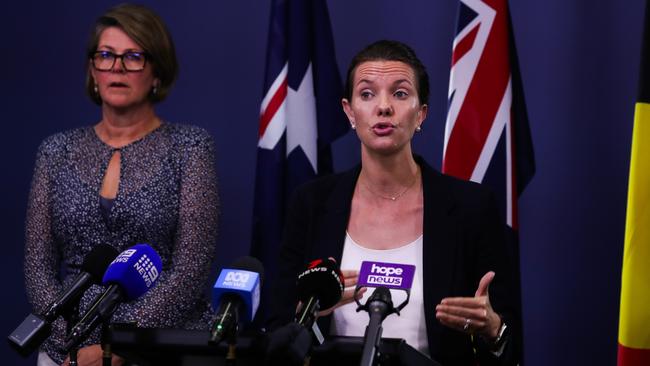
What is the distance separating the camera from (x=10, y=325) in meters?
4.22

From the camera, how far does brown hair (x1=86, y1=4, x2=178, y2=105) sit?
10.7ft

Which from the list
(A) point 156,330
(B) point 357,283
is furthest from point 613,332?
(A) point 156,330

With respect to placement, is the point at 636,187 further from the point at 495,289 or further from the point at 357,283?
the point at 357,283

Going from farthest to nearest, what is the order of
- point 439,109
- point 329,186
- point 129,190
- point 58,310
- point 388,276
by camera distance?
point 439,109 → point 129,190 → point 329,186 → point 388,276 → point 58,310

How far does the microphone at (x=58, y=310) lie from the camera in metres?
1.72

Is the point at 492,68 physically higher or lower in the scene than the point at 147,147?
higher

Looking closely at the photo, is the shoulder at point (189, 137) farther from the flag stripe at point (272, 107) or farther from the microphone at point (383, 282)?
the microphone at point (383, 282)

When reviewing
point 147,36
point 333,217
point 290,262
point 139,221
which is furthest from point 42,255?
point 333,217

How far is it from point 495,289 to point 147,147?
1.32 meters

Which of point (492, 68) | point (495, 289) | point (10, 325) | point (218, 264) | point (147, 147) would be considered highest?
point (492, 68)

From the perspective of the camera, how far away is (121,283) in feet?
6.02

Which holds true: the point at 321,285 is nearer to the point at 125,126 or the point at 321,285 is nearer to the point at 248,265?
the point at 248,265

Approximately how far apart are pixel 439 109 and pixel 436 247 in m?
1.53

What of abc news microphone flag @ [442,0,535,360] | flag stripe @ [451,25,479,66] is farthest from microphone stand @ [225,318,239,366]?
flag stripe @ [451,25,479,66]
